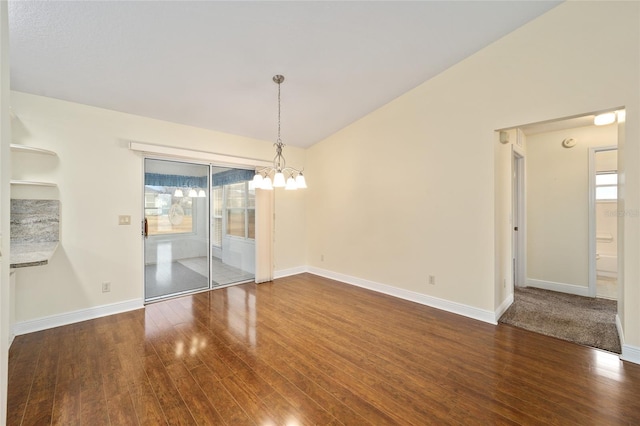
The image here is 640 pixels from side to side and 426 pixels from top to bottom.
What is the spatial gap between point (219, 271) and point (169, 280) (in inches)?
30.9

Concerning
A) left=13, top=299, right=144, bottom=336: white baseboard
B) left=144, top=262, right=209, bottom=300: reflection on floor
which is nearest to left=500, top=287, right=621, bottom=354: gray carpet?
left=144, top=262, right=209, bottom=300: reflection on floor

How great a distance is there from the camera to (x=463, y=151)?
11.0 feet

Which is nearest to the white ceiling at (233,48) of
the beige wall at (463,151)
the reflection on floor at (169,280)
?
the beige wall at (463,151)

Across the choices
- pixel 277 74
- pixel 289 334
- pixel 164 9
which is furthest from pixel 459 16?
pixel 289 334

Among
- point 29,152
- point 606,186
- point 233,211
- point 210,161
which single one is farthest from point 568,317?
point 29,152

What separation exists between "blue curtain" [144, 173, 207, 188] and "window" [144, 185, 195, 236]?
75 millimetres

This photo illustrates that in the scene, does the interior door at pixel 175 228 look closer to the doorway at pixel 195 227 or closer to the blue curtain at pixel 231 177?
the doorway at pixel 195 227

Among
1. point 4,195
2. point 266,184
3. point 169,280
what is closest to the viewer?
point 4,195

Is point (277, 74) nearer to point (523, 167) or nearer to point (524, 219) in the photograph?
point (523, 167)

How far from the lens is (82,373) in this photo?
7.28 ft

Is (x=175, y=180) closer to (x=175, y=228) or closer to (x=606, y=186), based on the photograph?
(x=175, y=228)

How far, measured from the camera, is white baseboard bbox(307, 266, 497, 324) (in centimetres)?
320

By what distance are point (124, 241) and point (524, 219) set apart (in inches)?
249

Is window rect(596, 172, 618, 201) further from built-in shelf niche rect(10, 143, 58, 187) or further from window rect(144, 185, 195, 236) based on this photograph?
built-in shelf niche rect(10, 143, 58, 187)
